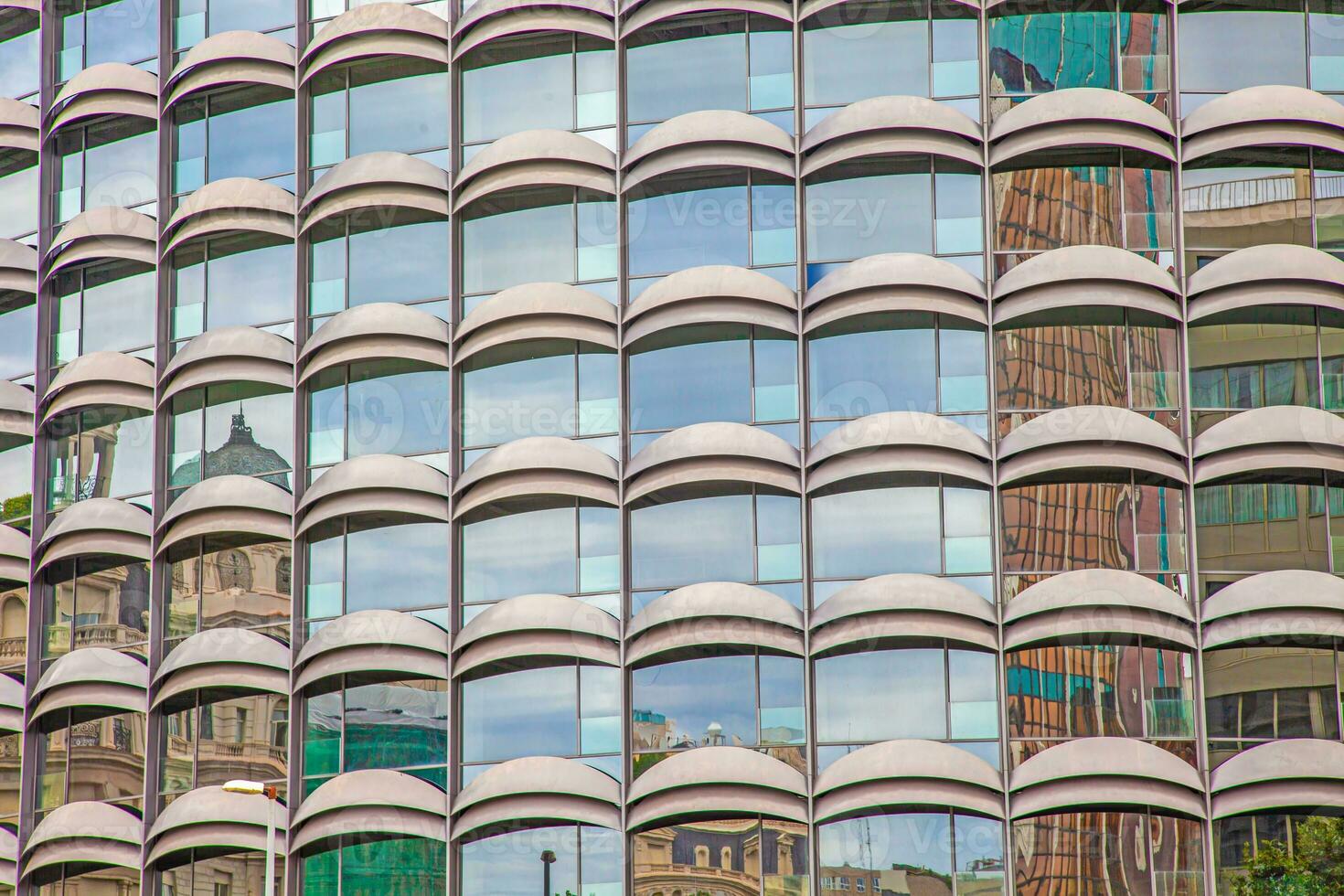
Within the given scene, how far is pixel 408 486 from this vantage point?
125ft

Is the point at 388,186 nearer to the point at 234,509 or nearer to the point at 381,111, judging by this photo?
the point at 381,111

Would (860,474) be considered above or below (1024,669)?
above

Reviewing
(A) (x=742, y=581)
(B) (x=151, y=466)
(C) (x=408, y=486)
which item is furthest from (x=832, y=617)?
(B) (x=151, y=466)

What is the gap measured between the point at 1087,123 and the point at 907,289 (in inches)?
219

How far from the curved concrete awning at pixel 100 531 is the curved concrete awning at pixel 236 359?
3.14 metres

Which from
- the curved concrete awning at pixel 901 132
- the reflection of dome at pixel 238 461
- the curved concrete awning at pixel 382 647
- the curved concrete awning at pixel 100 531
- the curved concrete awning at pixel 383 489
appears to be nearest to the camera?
the curved concrete awning at pixel 382 647

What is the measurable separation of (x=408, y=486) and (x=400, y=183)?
7479 millimetres

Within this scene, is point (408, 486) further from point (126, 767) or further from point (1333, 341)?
point (1333, 341)

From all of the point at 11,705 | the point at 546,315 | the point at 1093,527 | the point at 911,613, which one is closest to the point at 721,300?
the point at 546,315

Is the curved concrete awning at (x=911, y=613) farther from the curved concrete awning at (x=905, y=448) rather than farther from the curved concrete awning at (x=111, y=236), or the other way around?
the curved concrete awning at (x=111, y=236)

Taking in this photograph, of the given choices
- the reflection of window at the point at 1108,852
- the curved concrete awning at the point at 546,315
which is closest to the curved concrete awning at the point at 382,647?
the curved concrete awning at the point at 546,315

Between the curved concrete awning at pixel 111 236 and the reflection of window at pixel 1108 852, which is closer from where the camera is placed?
the reflection of window at pixel 1108 852

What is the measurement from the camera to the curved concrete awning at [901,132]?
3762 centimetres

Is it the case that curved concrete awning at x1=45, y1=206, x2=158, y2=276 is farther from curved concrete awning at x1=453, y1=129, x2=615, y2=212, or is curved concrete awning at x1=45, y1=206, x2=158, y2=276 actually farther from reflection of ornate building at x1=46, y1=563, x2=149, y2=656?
curved concrete awning at x1=453, y1=129, x2=615, y2=212
